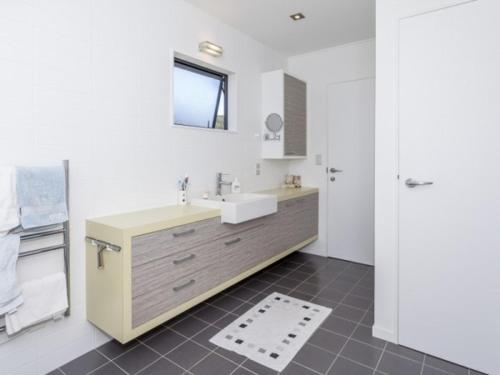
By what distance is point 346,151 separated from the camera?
3.79m

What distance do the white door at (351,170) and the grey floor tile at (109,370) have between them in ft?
9.54

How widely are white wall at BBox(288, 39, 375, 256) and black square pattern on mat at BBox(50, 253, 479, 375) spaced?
144cm

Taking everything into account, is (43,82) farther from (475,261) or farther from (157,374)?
(475,261)

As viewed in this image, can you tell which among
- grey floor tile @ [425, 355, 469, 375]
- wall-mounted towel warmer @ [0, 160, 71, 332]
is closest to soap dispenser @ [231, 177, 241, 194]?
wall-mounted towel warmer @ [0, 160, 71, 332]

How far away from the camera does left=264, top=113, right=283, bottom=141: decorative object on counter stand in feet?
11.6

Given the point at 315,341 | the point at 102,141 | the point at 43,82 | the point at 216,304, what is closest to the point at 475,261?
the point at 315,341

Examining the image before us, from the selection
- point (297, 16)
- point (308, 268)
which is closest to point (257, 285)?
point (308, 268)

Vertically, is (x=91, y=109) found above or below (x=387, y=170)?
above

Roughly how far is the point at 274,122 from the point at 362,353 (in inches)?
99.5

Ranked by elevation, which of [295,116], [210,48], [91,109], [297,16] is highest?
[297,16]

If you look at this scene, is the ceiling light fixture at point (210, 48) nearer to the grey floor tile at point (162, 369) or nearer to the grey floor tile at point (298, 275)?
the grey floor tile at point (298, 275)

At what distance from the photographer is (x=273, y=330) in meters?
2.24

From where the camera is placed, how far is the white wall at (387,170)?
2.09 metres

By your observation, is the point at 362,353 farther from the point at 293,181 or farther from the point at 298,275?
the point at 293,181
